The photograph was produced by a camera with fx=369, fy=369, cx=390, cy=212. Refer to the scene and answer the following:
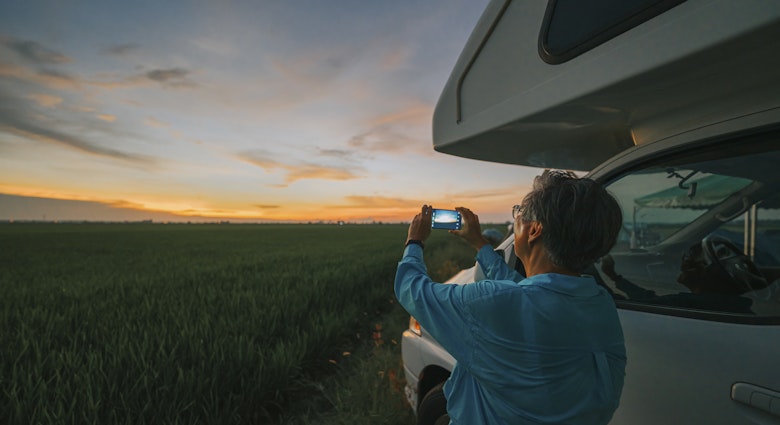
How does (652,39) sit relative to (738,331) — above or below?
above

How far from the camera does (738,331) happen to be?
118 cm

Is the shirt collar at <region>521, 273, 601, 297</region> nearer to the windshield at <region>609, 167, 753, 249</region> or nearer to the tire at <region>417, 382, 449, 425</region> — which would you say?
the windshield at <region>609, 167, 753, 249</region>

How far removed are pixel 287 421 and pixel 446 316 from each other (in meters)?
2.98

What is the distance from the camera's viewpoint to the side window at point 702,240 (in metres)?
1.37

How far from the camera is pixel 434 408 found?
83.3 inches

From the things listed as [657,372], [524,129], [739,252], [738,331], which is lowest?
[657,372]

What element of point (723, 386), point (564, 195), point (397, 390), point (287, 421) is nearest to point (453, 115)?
point (564, 195)

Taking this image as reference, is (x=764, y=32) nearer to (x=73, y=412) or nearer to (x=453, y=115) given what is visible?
(x=453, y=115)

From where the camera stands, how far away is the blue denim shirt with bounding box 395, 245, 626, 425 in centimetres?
94

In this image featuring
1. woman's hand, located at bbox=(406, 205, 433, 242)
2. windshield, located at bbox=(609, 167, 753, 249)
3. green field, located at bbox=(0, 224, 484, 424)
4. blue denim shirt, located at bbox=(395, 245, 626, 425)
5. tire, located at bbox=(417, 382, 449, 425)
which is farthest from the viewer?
green field, located at bbox=(0, 224, 484, 424)

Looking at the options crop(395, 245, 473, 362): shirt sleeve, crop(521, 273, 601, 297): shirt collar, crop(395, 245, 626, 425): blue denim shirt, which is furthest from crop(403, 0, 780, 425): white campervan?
crop(395, 245, 473, 362): shirt sleeve

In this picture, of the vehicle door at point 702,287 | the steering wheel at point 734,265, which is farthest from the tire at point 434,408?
the steering wheel at point 734,265

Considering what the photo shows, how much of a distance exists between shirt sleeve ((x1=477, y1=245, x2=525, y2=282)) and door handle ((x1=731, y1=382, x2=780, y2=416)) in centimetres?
71

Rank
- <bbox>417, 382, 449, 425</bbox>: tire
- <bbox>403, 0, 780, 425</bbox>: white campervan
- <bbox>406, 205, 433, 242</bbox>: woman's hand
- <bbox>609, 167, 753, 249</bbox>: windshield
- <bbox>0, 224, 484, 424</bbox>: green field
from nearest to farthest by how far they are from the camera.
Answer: <bbox>403, 0, 780, 425</bbox>: white campervan < <bbox>406, 205, 433, 242</bbox>: woman's hand < <bbox>609, 167, 753, 249</bbox>: windshield < <bbox>417, 382, 449, 425</bbox>: tire < <bbox>0, 224, 484, 424</bbox>: green field
